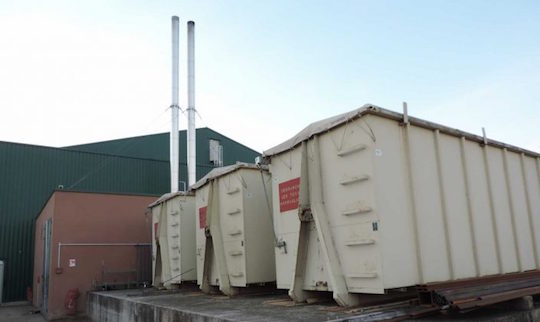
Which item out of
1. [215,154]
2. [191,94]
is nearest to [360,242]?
[191,94]

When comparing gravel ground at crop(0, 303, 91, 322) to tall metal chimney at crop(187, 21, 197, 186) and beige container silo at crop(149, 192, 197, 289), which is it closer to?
beige container silo at crop(149, 192, 197, 289)

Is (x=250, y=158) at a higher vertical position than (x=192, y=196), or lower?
higher

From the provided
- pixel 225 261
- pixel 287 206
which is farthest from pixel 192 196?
pixel 287 206

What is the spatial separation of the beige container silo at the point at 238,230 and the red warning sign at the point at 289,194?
146 centimetres

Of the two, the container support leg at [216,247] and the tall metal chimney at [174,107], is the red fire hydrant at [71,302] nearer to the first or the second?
the container support leg at [216,247]

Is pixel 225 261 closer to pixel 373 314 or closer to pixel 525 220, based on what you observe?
pixel 373 314

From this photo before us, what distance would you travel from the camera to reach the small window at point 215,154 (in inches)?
1046

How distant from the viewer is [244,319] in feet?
18.4

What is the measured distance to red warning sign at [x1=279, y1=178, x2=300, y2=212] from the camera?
723 centimetres

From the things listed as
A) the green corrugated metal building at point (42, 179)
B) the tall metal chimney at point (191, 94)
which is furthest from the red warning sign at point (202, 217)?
the tall metal chimney at point (191, 94)

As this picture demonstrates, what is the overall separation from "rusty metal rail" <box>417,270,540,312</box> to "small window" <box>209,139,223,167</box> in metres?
20.9

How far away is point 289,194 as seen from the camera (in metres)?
7.40

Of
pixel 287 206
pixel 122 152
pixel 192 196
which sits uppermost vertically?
pixel 122 152

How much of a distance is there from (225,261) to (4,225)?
14.3 metres
